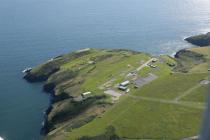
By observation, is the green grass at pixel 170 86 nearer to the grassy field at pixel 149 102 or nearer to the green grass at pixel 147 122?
the grassy field at pixel 149 102

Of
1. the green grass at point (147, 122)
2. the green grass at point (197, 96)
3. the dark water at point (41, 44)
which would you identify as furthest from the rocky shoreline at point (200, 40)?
the green grass at point (147, 122)

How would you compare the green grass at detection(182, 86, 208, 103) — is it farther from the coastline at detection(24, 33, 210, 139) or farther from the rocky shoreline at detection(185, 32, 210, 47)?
the rocky shoreline at detection(185, 32, 210, 47)

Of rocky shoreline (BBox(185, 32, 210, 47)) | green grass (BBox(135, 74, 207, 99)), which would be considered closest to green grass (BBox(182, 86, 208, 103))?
green grass (BBox(135, 74, 207, 99))

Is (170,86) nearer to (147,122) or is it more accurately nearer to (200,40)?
(147,122)

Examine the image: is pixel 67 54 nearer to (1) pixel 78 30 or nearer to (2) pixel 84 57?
(2) pixel 84 57

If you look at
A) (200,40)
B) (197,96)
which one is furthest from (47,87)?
(200,40)

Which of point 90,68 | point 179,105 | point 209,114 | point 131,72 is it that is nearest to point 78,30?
point 90,68

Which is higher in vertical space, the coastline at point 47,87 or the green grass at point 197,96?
the green grass at point 197,96

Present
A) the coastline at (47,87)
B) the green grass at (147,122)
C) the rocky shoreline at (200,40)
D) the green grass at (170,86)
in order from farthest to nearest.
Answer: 1. the rocky shoreline at (200,40)
2. the coastline at (47,87)
3. the green grass at (170,86)
4. the green grass at (147,122)

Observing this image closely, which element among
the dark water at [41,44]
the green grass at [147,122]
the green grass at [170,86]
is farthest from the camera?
the dark water at [41,44]
